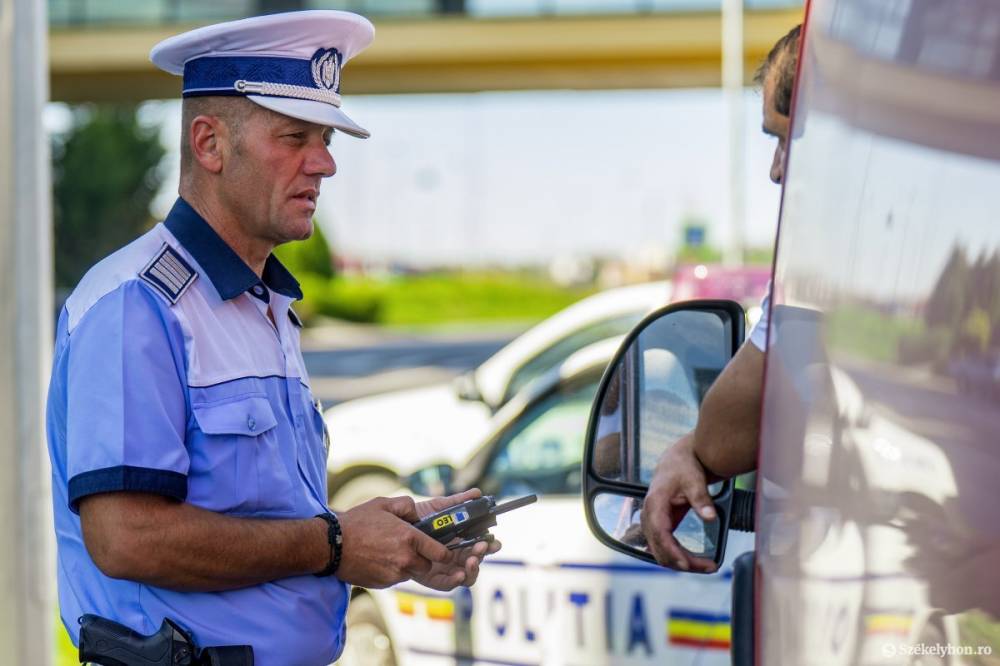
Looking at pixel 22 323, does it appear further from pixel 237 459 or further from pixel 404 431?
pixel 237 459

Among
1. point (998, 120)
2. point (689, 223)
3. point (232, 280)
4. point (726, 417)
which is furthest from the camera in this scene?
point (689, 223)

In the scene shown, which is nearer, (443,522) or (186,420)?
(186,420)

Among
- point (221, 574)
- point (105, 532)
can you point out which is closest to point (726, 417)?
point (221, 574)

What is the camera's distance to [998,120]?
47.6 inches

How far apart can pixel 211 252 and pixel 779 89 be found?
2.99ft

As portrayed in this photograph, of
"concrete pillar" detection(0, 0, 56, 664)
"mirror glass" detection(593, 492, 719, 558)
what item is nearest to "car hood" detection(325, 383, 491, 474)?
"concrete pillar" detection(0, 0, 56, 664)

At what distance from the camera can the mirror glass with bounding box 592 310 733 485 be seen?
82.9 inches

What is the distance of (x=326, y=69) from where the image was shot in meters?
2.20

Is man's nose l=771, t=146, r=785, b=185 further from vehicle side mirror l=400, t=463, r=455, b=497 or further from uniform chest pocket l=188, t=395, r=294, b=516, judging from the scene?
vehicle side mirror l=400, t=463, r=455, b=497

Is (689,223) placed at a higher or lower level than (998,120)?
lower

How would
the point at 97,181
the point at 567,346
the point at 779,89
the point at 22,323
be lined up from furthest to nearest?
the point at 97,181 → the point at 567,346 → the point at 22,323 → the point at 779,89

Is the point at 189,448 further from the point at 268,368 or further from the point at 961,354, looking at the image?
the point at 961,354

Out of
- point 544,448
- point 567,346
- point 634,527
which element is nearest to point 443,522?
point 634,527

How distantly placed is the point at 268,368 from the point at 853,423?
1048mm
